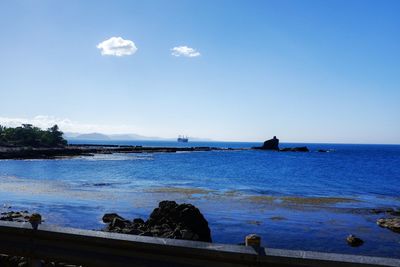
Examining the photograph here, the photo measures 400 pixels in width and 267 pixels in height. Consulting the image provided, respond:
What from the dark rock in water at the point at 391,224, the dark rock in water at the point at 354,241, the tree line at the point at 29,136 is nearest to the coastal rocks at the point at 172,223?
the dark rock in water at the point at 354,241

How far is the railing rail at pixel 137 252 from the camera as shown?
13.6 ft

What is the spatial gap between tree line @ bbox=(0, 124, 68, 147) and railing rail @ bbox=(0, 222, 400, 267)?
126 metres

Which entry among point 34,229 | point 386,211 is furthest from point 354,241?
point 34,229

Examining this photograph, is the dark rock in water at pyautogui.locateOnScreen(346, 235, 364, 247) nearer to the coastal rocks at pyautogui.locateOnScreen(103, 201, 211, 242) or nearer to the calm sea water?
the calm sea water

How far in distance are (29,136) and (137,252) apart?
134 meters

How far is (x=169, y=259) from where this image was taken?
4680 millimetres

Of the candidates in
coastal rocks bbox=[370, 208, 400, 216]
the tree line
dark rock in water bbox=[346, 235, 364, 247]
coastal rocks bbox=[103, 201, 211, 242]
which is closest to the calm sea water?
dark rock in water bbox=[346, 235, 364, 247]

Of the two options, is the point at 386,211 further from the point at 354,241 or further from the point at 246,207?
the point at 354,241

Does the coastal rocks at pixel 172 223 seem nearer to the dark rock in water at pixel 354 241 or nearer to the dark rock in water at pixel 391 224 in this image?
the dark rock in water at pixel 354 241

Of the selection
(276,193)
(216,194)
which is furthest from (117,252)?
(276,193)

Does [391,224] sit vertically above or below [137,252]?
below

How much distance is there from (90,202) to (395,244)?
2175cm

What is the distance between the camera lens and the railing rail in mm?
4156

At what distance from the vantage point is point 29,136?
424 ft
